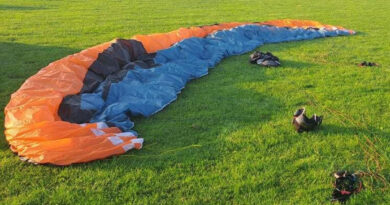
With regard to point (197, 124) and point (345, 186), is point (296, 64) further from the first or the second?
point (345, 186)

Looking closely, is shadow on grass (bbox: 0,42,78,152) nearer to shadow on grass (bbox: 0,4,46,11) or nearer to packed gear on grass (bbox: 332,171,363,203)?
packed gear on grass (bbox: 332,171,363,203)

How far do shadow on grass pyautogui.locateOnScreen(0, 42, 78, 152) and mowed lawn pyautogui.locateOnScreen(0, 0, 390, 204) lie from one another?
2cm

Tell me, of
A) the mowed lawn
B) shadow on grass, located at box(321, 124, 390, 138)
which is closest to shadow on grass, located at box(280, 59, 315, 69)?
the mowed lawn

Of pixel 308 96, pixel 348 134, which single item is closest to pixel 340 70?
pixel 308 96

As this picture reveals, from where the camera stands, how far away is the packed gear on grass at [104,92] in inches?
174

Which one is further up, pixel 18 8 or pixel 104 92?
pixel 104 92

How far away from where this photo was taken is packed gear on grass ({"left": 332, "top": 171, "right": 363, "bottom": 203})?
367 cm

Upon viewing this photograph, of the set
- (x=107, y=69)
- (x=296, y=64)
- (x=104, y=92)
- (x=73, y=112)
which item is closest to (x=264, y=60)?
(x=296, y=64)

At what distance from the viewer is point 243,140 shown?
477 centimetres

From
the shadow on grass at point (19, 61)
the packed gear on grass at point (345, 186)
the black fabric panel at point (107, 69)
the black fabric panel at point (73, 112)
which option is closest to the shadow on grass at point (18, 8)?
the shadow on grass at point (19, 61)

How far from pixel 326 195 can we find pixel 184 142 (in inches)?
69.2

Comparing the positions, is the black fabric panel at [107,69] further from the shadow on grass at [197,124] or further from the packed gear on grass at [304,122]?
the packed gear on grass at [304,122]

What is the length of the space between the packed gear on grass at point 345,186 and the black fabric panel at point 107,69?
3231 mm

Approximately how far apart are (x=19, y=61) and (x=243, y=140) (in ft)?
18.4
